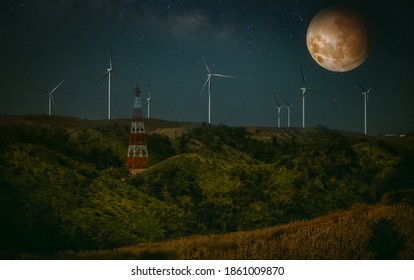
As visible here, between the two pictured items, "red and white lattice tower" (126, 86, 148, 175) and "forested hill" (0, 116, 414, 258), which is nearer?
"forested hill" (0, 116, 414, 258)

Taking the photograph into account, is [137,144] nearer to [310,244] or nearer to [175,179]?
[175,179]

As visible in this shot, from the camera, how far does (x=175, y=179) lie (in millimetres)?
25125

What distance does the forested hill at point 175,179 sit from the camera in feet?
71.7

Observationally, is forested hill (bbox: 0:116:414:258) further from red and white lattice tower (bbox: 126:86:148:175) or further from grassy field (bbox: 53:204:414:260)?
grassy field (bbox: 53:204:414:260)

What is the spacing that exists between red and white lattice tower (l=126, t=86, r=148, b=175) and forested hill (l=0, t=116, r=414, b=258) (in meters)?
0.36

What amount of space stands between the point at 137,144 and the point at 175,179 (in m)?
2.45

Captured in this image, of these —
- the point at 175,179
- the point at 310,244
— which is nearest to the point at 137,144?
the point at 175,179

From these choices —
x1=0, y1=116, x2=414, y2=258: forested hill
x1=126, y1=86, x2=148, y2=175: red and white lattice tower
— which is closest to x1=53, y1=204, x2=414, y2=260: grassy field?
x1=0, y1=116, x2=414, y2=258: forested hill

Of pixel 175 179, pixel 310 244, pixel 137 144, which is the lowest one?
pixel 310 244

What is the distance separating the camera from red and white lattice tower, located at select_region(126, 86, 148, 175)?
24.1 m

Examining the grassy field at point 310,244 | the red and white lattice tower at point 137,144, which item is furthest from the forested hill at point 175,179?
the grassy field at point 310,244

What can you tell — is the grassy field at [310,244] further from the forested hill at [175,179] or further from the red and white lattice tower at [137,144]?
the red and white lattice tower at [137,144]

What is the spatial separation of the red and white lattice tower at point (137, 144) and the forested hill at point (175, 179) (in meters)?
0.36
